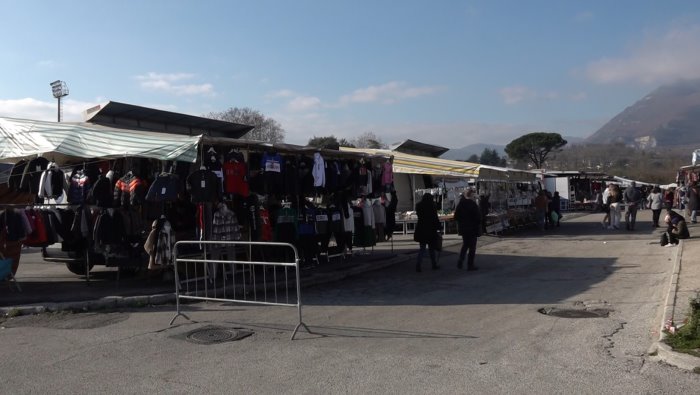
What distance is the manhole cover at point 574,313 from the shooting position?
26.4ft

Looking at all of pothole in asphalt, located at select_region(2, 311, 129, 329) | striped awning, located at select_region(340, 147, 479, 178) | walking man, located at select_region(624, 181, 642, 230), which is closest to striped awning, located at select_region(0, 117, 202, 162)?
pothole in asphalt, located at select_region(2, 311, 129, 329)

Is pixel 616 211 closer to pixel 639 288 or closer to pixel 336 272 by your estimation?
pixel 639 288

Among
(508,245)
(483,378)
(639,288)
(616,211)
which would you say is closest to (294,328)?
(483,378)

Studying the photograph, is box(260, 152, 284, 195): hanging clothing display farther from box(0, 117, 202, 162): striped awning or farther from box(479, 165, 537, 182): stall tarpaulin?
box(479, 165, 537, 182): stall tarpaulin

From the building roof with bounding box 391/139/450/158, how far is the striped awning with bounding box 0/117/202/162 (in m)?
29.6

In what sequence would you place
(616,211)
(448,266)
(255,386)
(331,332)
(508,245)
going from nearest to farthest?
(255,386) < (331,332) < (448,266) < (508,245) < (616,211)

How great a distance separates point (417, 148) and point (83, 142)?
37.8m

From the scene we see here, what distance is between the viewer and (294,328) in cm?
751

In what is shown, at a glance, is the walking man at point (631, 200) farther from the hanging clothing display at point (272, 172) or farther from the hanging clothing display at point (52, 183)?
the hanging clothing display at point (52, 183)

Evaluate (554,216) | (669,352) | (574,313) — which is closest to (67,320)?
(574,313)

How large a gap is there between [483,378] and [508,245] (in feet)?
45.5

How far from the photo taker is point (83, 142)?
10516mm

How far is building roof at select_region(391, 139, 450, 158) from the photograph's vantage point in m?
41.9

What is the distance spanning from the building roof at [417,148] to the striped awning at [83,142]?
29574 mm
